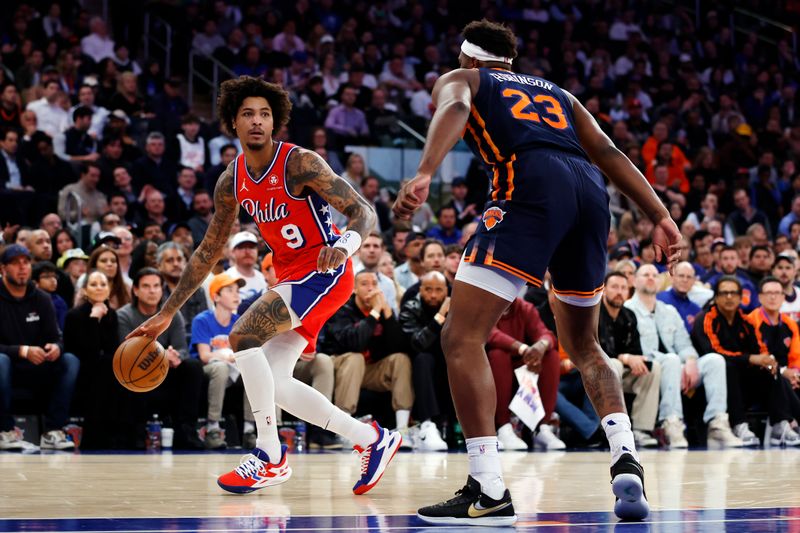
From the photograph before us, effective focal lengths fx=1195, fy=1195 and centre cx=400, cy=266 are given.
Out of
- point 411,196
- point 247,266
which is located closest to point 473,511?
point 411,196

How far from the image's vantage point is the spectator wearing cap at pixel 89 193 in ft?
42.1

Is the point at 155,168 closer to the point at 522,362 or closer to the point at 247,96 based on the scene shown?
the point at 522,362

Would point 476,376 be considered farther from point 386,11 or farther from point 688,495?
point 386,11

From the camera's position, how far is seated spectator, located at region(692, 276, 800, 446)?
1099 centimetres

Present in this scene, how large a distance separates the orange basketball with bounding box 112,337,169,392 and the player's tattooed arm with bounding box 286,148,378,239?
42.9 inches

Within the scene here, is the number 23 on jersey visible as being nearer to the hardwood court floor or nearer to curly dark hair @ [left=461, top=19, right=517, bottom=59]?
curly dark hair @ [left=461, top=19, right=517, bottom=59]

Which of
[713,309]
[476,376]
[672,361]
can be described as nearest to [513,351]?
[672,361]

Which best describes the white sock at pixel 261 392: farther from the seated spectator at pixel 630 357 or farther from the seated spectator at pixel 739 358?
the seated spectator at pixel 739 358

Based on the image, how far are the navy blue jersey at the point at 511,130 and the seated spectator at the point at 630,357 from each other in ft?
19.4

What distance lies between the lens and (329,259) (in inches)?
206

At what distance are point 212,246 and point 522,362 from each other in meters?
4.73

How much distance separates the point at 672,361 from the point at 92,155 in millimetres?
7041

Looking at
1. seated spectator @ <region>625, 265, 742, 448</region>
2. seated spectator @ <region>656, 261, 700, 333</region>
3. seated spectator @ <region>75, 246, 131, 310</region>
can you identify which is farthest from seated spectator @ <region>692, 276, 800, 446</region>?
seated spectator @ <region>75, 246, 131, 310</region>

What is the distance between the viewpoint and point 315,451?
9859 millimetres
